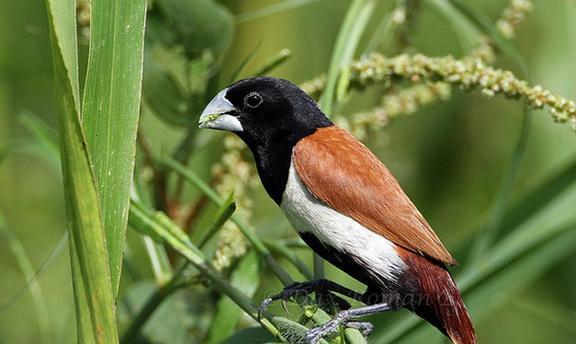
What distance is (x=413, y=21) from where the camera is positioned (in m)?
2.05

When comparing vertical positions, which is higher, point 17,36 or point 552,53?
point 552,53

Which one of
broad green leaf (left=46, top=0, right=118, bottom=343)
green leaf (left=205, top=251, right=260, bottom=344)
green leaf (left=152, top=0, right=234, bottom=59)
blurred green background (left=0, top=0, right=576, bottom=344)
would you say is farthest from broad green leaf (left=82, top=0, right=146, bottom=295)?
blurred green background (left=0, top=0, right=576, bottom=344)

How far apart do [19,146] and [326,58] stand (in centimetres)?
130

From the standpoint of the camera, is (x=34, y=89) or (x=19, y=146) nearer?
(x=19, y=146)

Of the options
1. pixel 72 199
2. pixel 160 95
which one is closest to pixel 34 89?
pixel 160 95

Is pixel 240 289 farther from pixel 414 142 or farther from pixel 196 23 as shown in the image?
pixel 414 142

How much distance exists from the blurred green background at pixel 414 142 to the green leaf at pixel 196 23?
2.88 feet

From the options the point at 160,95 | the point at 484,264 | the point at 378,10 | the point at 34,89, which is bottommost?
the point at 34,89

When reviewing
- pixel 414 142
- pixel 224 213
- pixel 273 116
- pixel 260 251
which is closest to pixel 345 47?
pixel 273 116

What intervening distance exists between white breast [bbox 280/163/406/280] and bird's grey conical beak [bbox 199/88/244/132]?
175 mm

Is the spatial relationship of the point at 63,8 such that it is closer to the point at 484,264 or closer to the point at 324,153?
the point at 324,153

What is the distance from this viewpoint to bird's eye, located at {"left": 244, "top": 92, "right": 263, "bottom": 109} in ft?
5.64

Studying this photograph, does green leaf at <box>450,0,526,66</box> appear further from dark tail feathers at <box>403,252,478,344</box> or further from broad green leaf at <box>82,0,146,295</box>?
broad green leaf at <box>82,0,146,295</box>

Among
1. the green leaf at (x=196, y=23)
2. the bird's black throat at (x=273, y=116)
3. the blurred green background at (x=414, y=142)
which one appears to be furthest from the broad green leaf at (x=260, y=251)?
the blurred green background at (x=414, y=142)
